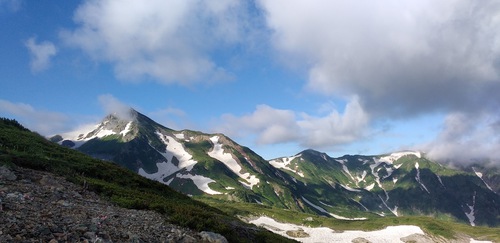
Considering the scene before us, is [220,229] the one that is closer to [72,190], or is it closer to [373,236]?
[72,190]

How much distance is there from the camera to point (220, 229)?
85.9ft

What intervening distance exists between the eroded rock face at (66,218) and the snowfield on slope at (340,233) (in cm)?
13406

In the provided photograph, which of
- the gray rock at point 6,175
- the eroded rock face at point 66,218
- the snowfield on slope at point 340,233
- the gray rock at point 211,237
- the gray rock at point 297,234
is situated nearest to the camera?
the eroded rock face at point 66,218

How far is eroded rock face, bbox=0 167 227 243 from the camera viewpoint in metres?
16.1

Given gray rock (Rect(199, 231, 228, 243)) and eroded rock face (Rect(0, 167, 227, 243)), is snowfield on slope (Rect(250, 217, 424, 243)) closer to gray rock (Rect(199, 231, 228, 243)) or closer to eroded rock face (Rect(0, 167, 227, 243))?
gray rock (Rect(199, 231, 228, 243))

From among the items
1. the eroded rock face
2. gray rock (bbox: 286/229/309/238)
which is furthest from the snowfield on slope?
the eroded rock face

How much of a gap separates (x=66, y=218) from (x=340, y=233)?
170 meters

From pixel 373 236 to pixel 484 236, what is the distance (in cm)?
6962

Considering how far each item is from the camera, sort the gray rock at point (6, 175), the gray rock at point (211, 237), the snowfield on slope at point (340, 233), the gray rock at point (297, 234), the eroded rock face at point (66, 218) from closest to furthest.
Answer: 1. the eroded rock face at point (66, 218)
2. the gray rock at point (211, 237)
3. the gray rock at point (6, 175)
4. the gray rock at point (297, 234)
5. the snowfield on slope at point (340, 233)

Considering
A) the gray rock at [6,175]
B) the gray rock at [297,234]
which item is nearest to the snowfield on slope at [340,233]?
the gray rock at [297,234]

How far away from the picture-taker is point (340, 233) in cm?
17150

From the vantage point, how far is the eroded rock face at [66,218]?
52.9 ft

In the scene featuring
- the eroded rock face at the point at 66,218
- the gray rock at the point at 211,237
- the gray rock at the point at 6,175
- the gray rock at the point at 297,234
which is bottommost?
the gray rock at the point at 297,234

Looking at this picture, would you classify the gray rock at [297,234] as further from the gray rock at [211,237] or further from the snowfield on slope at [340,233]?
the gray rock at [211,237]
